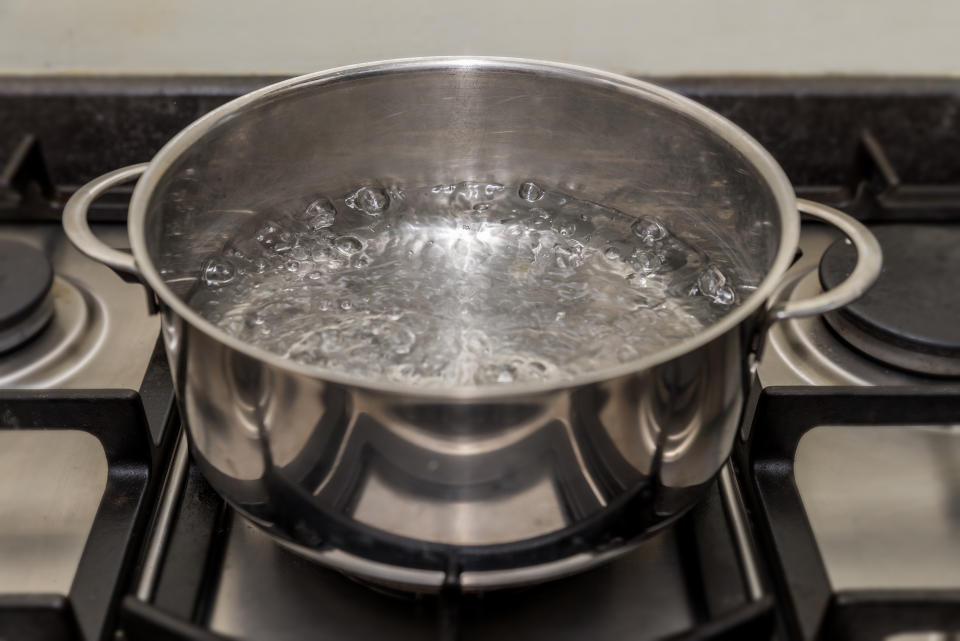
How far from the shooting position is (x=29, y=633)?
46cm

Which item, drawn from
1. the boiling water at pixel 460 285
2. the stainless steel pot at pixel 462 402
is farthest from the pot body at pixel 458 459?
the boiling water at pixel 460 285

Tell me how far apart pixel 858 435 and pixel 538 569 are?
0.93ft

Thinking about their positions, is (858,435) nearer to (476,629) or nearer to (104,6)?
(476,629)

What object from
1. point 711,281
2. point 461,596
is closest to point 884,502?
point 711,281

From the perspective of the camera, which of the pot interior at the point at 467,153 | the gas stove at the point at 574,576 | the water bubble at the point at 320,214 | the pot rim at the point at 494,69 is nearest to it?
the pot rim at the point at 494,69

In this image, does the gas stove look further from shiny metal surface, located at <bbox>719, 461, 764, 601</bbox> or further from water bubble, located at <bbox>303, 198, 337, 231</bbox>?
water bubble, located at <bbox>303, 198, 337, 231</bbox>

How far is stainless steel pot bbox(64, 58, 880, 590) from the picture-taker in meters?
0.42

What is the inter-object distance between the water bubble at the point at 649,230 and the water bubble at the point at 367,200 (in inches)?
7.4

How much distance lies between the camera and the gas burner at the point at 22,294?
654 millimetres

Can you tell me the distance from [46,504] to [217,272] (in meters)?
0.18

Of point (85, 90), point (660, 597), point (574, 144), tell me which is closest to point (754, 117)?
point (574, 144)

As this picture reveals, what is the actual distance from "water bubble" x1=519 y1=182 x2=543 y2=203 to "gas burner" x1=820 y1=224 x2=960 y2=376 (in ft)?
0.69

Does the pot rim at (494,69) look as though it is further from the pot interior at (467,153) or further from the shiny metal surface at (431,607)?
the shiny metal surface at (431,607)

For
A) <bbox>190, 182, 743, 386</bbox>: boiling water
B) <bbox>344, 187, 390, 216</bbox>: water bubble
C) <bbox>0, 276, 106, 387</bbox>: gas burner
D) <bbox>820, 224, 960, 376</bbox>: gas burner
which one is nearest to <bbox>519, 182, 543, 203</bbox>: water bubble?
<bbox>190, 182, 743, 386</bbox>: boiling water
